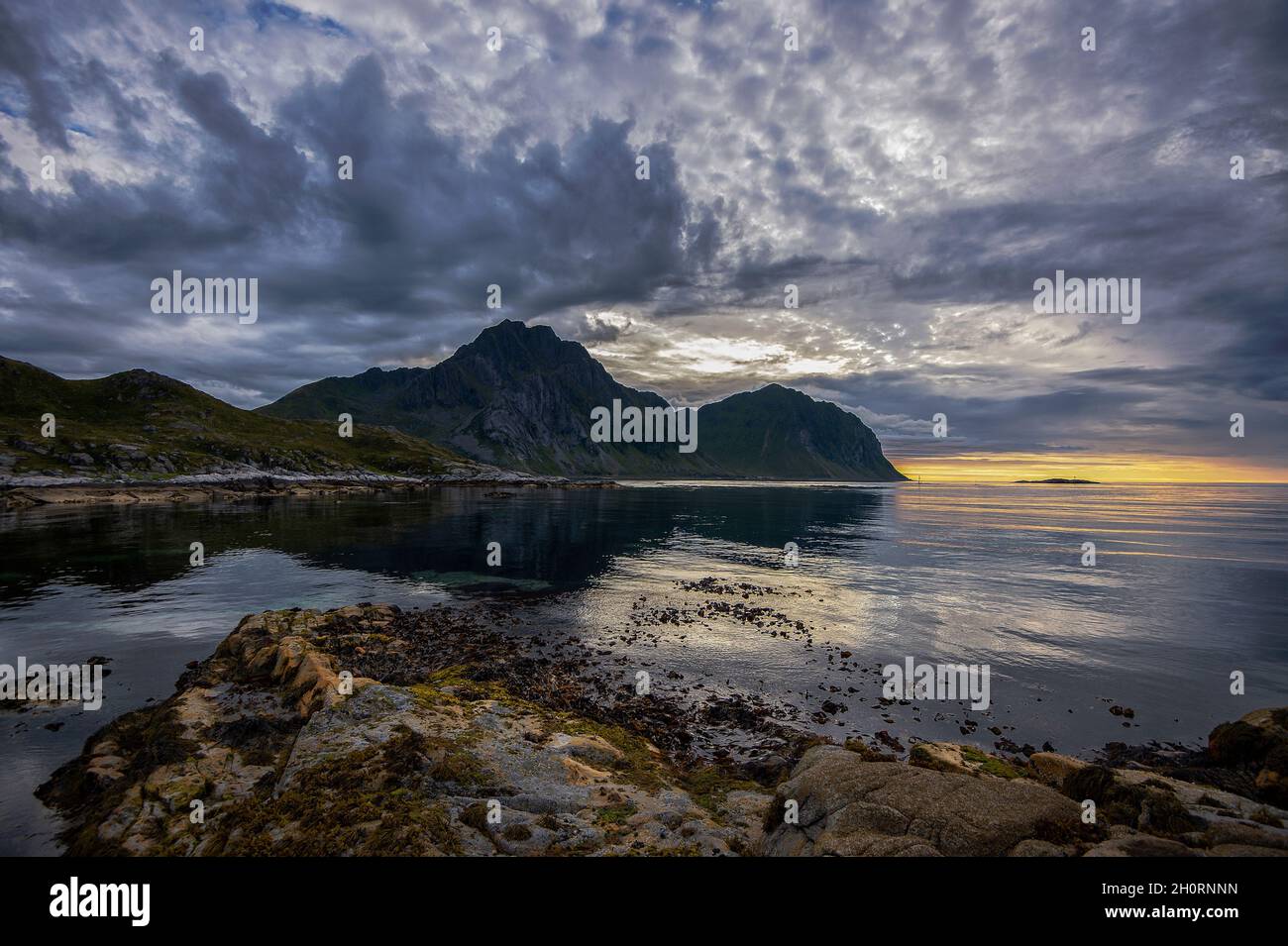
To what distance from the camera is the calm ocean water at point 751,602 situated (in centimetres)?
2553

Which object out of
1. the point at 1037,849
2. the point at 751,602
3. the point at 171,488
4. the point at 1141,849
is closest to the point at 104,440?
the point at 171,488

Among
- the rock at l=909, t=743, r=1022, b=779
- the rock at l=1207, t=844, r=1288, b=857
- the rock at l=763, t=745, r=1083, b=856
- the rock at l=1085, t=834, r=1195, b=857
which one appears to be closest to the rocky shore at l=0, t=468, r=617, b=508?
the rock at l=763, t=745, r=1083, b=856

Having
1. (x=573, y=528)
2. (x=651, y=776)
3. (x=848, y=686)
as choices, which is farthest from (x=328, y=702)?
(x=573, y=528)

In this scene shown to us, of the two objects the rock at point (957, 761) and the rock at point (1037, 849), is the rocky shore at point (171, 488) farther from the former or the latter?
the rock at point (1037, 849)

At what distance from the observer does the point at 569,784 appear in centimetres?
1559

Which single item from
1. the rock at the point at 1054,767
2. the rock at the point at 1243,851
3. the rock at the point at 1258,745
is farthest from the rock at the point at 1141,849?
the rock at the point at 1258,745

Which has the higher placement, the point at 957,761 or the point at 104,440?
the point at 104,440

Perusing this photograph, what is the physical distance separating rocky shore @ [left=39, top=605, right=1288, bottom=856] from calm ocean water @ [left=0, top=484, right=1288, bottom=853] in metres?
3.09

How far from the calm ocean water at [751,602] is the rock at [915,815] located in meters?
11.3

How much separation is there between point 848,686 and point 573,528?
74098 millimetres

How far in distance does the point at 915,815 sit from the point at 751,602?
35.4m

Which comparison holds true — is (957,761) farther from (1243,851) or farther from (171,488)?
(171,488)
